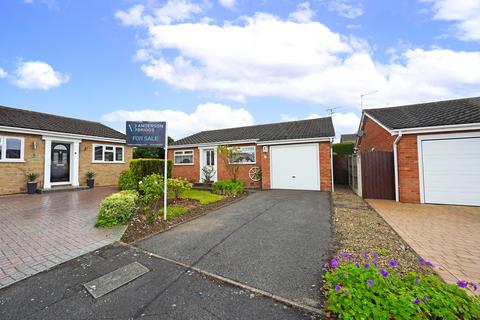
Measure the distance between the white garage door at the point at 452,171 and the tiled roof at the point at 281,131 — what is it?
435 cm

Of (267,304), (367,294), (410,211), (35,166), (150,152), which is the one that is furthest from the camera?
(150,152)

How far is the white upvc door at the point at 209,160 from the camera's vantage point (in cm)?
1410

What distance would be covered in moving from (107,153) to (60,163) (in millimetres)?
2648

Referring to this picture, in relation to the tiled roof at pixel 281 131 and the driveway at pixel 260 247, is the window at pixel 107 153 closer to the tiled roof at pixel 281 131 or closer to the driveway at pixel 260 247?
the tiled roof at pixel 281 131

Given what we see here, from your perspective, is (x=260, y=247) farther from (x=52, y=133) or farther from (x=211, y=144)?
(x=52, y=133)

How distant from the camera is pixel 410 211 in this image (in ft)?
20.8

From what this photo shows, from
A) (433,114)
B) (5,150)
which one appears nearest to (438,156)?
(433,114)

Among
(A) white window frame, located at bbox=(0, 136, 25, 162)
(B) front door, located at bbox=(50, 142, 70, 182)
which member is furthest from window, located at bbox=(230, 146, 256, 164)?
(A) white window frame, located at bbox=(0, 136, 25, 162)

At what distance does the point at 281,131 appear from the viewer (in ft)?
45.7

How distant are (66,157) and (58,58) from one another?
19.3ft

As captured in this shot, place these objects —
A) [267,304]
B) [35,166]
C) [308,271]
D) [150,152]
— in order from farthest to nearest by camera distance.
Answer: [150,152] → [35,166] → [308,271] → [267,304]

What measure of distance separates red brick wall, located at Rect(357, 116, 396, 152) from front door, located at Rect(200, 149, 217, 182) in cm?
990

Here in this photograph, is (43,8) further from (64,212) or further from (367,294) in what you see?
(367,294)

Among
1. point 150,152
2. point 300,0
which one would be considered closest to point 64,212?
point 300,0
